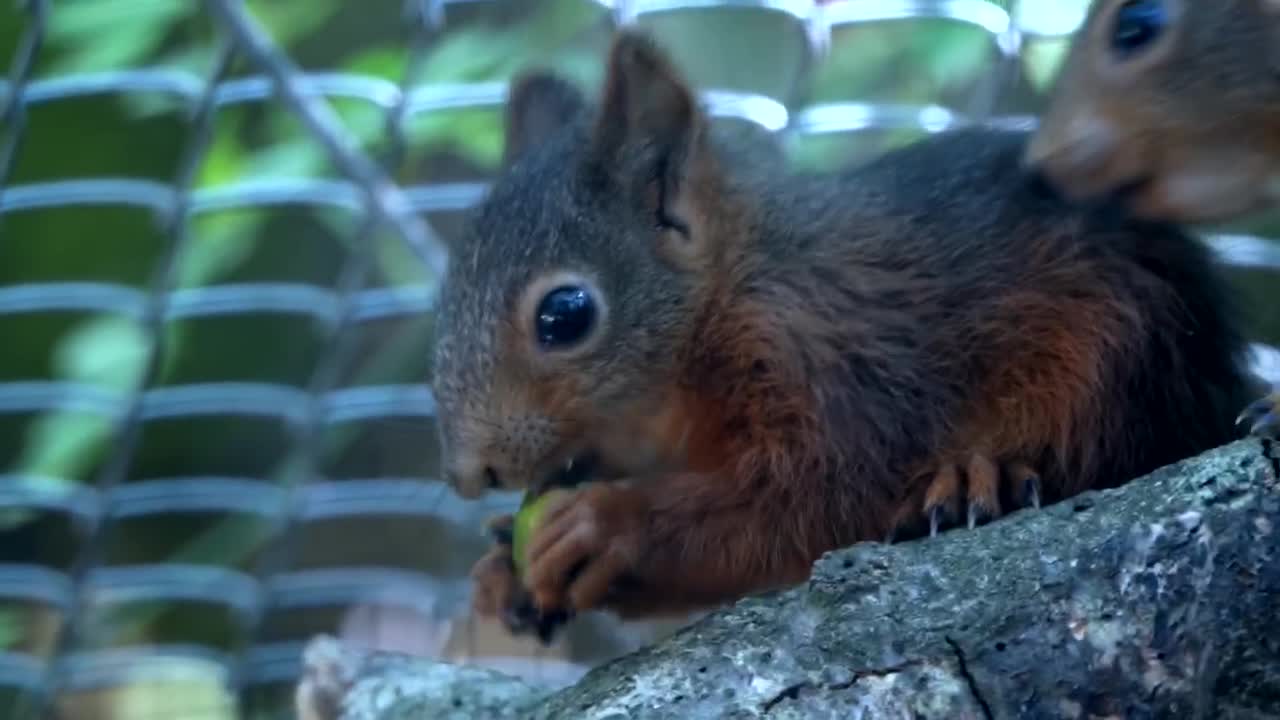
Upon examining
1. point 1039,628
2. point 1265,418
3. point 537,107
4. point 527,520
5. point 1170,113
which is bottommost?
point 1039,628

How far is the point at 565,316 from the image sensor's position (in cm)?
126

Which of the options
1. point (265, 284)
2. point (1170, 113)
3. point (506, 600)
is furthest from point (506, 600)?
point (265, 284)

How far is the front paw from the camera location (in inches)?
47.3

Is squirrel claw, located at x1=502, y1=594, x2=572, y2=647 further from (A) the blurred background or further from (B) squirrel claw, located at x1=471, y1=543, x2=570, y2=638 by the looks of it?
(A) the blurred background

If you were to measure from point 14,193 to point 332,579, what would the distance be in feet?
2.40

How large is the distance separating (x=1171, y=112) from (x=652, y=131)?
0.40 m

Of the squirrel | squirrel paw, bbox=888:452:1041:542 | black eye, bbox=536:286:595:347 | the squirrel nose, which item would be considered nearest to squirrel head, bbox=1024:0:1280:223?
the squirrel

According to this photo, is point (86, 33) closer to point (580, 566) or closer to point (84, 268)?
point (84, 268)

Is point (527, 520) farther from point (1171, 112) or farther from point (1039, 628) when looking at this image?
point (1171, 112)

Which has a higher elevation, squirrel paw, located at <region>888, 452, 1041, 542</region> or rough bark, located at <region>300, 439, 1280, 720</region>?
squirrel paw, located at <region>888, 452, 1041, 542</region>

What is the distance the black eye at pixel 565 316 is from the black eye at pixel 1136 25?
474 mm

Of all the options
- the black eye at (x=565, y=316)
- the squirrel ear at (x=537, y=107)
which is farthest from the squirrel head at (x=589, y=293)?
the squirrel ear at (x=537, y=107)

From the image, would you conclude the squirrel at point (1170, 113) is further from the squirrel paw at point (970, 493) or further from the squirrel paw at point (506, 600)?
the squirrel paw at point (506, 600)

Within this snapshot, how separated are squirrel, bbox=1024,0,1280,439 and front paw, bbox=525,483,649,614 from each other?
1.37 ft
